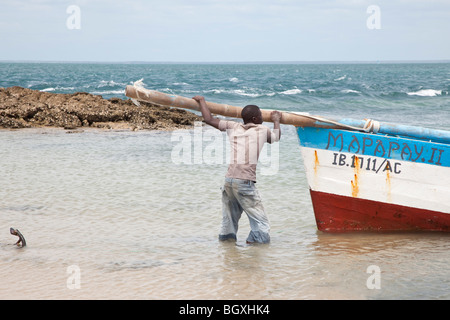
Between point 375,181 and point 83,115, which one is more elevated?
point 83,115

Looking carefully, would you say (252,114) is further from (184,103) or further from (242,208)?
(242,208)

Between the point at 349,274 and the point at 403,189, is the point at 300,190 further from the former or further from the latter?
the point at 349,274

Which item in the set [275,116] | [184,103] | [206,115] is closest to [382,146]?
[275,116]

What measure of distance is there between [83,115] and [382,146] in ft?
40.7

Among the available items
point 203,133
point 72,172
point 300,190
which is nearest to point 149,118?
point 203,133

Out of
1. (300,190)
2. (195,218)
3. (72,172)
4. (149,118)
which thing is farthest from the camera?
(149,118)

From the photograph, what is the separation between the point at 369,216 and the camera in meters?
6.19

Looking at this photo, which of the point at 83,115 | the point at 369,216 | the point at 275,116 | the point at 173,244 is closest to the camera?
the point at 275,116

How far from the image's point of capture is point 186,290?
452cm

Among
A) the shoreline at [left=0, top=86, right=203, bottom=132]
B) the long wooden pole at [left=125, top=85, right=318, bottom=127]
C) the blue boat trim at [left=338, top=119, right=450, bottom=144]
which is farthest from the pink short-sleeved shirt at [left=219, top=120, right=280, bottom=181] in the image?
the shoreline at [left=0, top=86, right=203, bottom=132]

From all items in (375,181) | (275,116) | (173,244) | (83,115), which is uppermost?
(275,116)

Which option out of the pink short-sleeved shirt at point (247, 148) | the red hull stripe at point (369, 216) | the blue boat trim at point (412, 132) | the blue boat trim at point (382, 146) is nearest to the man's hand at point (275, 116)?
the pink short-sleeved shirt at point (247, 148)

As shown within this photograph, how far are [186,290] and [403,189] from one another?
9.45 feet

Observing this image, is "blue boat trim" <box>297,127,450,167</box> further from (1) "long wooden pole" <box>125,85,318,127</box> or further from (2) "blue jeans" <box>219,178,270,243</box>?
(2) "blue jeans" <box>219,178,270,243</box>
